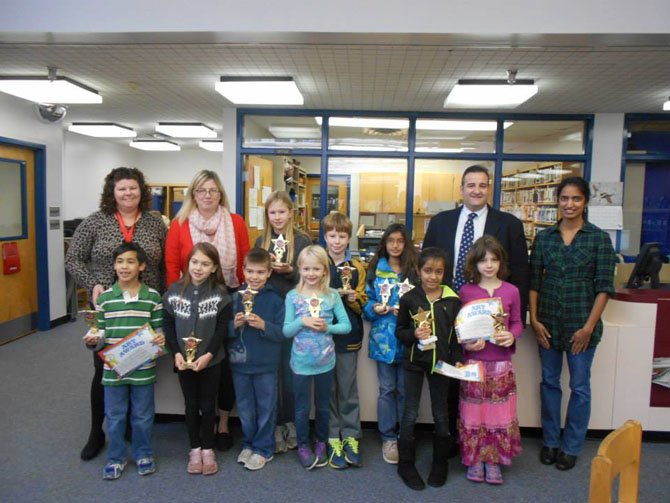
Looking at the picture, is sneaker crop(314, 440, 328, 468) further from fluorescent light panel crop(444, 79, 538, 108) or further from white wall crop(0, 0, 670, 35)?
fluorescent light panel crop(444, 79, 538, 108)

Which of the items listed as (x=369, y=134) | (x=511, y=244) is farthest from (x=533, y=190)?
(x=511, y=244)

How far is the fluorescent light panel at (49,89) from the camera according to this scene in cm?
444

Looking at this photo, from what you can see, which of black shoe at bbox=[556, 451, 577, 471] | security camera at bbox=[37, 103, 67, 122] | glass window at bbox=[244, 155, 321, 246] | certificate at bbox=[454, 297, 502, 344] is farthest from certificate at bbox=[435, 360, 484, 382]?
security camera at bbox=[37, 103, 67, 122]

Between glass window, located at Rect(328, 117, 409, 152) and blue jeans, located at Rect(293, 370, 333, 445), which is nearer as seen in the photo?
blue jeans, located at Rect(293, 370, 333, 445)

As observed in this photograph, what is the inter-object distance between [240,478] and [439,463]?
107 cm

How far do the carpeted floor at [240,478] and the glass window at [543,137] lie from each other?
13.3ft

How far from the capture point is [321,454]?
8.77ft

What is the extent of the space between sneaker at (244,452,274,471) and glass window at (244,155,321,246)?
3.36m

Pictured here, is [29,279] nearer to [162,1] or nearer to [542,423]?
[162,1]

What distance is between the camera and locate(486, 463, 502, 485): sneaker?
2.50 meters

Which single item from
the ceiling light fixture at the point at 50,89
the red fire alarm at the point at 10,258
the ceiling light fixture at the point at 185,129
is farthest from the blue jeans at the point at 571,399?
the ceiling light fixture at the point at 185,129

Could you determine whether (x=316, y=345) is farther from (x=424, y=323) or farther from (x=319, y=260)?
(x=424, y=323)

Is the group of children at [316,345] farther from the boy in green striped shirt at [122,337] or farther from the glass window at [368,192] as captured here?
the glass window at [368,192]

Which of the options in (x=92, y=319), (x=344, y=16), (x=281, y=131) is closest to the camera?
(x=92, y=319)
